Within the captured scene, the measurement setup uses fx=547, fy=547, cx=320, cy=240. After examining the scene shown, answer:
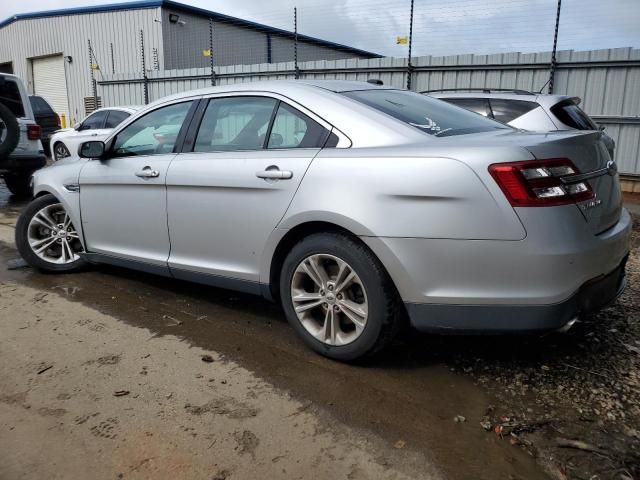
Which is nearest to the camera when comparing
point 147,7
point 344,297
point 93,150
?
point 344,297

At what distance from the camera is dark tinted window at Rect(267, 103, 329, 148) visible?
3.10 metres

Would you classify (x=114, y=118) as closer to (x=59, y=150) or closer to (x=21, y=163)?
(x=59, y=150)

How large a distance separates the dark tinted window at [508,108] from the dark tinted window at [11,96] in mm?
7407

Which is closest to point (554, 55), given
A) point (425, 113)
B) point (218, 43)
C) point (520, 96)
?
point (520, 96)

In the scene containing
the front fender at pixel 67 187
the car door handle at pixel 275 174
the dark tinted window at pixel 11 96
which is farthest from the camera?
the dark tinted window at pixel 11 96

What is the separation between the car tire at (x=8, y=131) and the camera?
7.57 metres

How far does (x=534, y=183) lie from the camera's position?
245 cm

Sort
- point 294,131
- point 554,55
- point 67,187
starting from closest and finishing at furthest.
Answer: point 294,131 < point 67,187 < point 554,55

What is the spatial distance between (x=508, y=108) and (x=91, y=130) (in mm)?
10382

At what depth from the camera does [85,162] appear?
4.45 metres

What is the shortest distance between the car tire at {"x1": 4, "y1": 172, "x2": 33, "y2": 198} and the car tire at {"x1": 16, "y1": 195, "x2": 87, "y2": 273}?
191 inches

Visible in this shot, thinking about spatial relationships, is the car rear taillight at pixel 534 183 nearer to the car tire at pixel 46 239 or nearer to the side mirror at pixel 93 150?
the side mirror at pixel 93 150

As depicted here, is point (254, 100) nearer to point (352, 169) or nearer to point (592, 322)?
point (352, 169)

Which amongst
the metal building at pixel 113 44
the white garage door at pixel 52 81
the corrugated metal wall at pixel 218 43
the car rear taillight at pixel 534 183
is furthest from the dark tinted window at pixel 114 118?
the white garage door at pixel 52 81
